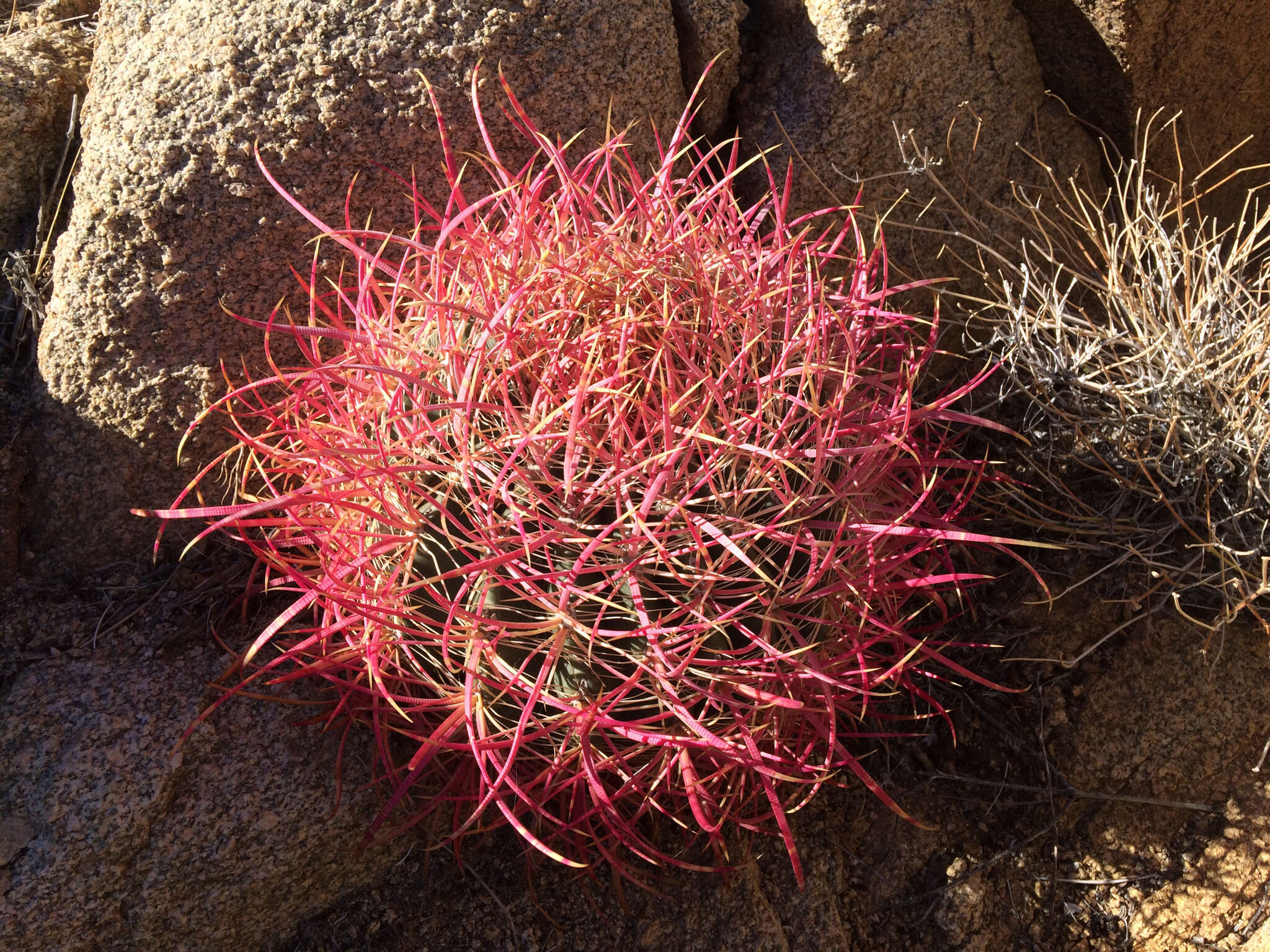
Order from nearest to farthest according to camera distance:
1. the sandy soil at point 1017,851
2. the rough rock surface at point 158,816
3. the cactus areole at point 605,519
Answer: the cactus areole at point 605,519 < the rough rock surface at point 158,816 < the sandy soil at point 1017,851

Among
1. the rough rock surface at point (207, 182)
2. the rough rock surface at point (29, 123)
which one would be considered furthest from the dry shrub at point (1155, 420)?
the rough rock surface at point (29, 123)

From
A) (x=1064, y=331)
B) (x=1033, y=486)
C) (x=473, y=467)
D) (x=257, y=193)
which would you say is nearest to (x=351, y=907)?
(x=473, y=467)

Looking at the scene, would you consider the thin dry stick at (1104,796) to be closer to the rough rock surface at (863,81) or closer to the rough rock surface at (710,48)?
the rough rock surface at (863,81)

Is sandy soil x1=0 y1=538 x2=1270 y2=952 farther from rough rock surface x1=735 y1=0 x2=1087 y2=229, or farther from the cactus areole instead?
rough rock surface x1=735 y1=0 x2=1087 y2=229

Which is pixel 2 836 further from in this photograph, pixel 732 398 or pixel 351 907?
pixel 732 398

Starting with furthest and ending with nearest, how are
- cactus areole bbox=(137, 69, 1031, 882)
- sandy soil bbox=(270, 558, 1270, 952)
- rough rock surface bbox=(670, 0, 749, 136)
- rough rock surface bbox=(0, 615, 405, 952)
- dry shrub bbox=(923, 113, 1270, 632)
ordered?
rough rock surface bbox=(670, 0, 749, 136), dry shrub bbox=(923, 113, 1270, 632), sandy soil bbox=(270, 558, 1270, 952), rough rock surface bbox=(0, 615, 405, 952), cactus areole bbox=(137, 69, 1031, 882)

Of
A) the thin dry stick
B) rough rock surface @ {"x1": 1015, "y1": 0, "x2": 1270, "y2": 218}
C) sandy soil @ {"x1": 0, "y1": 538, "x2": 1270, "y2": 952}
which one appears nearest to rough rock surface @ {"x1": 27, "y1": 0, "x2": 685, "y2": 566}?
sandy soil @ {"x1": 0, "y1": 538, "x2": 1270, "y2": 952}
